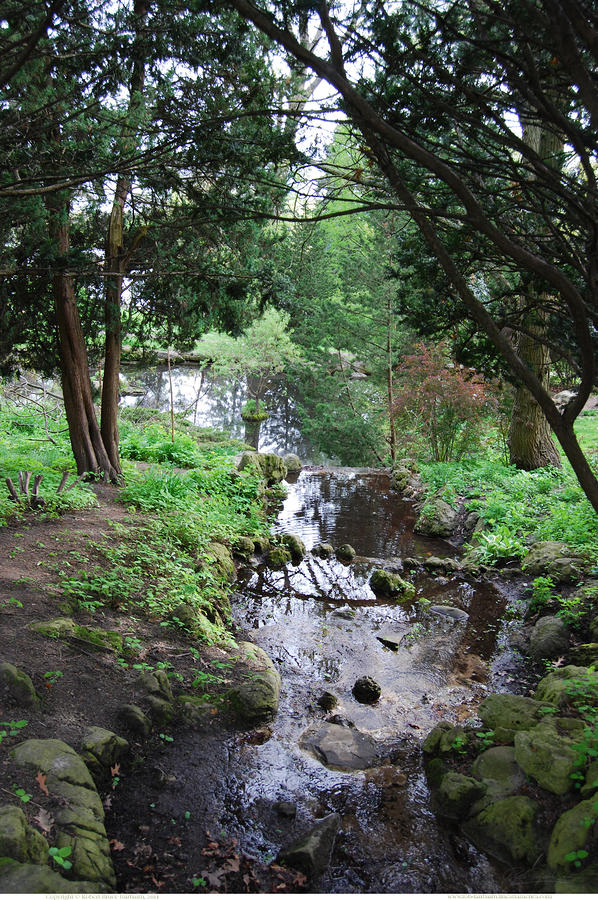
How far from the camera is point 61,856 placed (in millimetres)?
2236

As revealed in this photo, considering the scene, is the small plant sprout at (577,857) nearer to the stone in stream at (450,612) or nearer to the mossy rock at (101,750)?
the mossy rock at (101,750)

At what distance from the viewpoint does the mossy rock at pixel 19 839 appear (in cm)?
211

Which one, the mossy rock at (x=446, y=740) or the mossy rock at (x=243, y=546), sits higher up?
the mossy rock at (x=243, y=546)

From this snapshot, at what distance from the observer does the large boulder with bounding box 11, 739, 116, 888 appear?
232 centimetres

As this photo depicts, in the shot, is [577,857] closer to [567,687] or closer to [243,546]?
[567,687]

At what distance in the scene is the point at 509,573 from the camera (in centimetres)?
700

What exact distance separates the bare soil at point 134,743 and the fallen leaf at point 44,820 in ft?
0.06

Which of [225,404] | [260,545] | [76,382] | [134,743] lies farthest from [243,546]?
[225,404]

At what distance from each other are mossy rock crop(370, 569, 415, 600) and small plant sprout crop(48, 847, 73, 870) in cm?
499

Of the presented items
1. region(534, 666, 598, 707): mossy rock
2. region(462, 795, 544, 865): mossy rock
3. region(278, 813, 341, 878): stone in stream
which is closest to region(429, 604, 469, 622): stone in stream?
region(534, 666, 598, 707): mossy rock

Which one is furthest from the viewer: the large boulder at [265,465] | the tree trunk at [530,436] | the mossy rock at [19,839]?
the large boulder at [265,465]

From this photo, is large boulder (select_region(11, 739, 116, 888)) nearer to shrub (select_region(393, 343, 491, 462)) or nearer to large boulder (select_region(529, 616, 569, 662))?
large boulder (select_region(529, 616, 569, 662))

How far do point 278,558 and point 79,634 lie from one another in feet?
13.4

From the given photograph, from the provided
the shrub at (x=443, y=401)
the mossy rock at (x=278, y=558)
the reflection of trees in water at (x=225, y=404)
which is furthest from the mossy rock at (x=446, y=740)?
the reflection of trees in water at (x=225, y=404)
